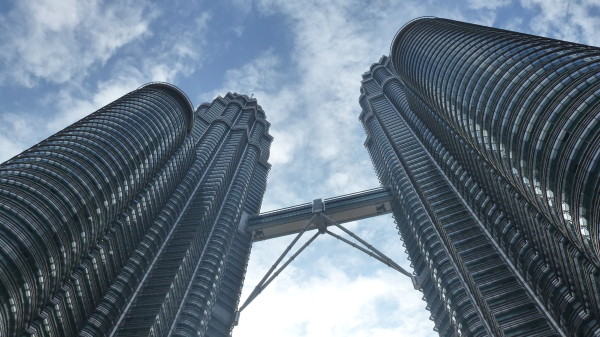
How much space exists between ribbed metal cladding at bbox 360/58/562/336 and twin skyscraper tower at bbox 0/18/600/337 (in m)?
0.37

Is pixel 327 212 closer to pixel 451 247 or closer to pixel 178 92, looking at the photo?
pixel 451 247

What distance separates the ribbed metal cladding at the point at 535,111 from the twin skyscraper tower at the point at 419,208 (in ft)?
0.73

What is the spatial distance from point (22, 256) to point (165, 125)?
50133 mm

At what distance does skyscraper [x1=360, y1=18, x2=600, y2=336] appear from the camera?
46.5 m

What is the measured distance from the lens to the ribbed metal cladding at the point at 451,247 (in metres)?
76.3

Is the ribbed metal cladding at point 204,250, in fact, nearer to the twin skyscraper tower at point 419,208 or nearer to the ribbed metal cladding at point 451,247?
the twin skyscraper tower at point 419,208

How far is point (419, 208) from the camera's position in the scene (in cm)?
11381

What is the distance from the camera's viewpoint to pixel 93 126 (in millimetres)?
87750

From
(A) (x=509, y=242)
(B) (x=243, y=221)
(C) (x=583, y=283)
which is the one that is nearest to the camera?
(C) (x=583, y=283)

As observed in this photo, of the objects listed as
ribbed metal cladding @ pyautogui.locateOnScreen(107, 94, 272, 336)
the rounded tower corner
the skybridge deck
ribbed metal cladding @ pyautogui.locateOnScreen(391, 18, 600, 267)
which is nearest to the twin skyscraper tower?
ribbed metal cladding @ pyautogui.locateOnScreen(391, 18, 600, 267)

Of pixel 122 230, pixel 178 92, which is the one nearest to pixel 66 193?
pixel 122 230

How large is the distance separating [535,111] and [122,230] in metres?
73.4

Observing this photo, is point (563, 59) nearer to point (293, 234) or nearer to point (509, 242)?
point (509, 242)

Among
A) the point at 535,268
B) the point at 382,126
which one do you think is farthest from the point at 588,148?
the point at 382,126
